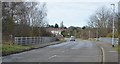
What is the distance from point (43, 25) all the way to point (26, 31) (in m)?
13.6

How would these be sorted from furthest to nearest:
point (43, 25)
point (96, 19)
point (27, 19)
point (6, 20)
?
point (96, 19), point (43, 25), point (27, 19), point (6, 20)

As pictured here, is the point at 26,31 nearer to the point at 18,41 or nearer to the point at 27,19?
the point at 27,19

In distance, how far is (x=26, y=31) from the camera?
208 feet

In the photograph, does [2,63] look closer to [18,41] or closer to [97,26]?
[18,41]

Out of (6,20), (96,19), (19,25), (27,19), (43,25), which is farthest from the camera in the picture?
(96,19)

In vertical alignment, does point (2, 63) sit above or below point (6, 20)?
below

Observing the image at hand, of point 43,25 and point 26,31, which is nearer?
point 26,31

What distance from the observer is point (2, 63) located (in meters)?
19.8

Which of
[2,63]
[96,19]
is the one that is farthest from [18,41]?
[96,19]

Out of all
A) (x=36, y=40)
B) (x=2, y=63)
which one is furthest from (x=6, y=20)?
(x=2, y=63)

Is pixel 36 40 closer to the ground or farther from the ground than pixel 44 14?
closer to the ground

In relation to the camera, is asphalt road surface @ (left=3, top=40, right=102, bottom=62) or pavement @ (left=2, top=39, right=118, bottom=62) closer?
pavement @ (left=2, top=39, right=118, bottom=62)

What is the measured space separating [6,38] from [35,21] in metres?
21.7

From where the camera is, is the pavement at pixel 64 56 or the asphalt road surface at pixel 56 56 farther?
the asphalt road surface at pixel 56 56
